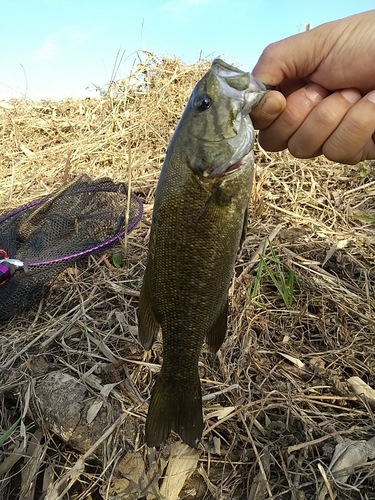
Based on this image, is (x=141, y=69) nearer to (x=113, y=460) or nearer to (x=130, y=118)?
(x=130, y=118)

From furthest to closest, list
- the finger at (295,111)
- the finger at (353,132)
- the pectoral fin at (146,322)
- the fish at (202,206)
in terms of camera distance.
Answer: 1. the finger at (295,111)
2. the finger at (353,132)
3. the pectoral fin at (146,322)
4. the fish at (202,206)

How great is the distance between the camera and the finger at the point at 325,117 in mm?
1956

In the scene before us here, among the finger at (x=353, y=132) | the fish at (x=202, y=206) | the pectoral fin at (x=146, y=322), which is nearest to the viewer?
the fish at (x=202, y=206)

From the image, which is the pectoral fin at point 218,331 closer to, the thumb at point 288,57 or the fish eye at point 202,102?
the fish eye at point 202,102

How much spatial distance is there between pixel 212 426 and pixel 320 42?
1941mm

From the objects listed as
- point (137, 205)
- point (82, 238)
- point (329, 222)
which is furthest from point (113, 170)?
point (329, 222)

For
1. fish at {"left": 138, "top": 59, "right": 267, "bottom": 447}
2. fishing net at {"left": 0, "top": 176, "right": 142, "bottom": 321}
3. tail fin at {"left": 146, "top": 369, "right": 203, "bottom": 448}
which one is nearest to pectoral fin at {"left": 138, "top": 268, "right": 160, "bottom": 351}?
fish at {"left": 138, "top": 59, "right": 267, "bottom": 447}

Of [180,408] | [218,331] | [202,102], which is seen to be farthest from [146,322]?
[202,102]

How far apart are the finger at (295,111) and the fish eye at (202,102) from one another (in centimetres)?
57

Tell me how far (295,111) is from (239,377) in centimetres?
147

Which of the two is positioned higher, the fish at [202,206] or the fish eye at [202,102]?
the fish eye at [202,102]

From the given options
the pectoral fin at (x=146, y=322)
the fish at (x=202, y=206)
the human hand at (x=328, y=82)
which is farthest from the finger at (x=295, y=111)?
the pectoral fin at (x=146, y=322)

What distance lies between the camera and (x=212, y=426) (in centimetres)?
214

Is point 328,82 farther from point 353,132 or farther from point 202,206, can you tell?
point 202,206
